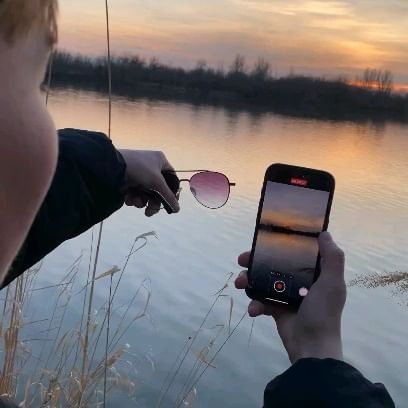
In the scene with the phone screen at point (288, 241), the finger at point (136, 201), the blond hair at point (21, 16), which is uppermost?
the blond hair at point (21, 16)

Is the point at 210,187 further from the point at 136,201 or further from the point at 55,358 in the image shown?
the point at 55,358

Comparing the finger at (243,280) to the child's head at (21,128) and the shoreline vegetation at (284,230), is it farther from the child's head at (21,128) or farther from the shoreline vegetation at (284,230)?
the child's head at (21,128)

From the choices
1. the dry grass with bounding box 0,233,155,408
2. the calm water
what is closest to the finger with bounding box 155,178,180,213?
the dry grass with bounding box 0,233,155,408

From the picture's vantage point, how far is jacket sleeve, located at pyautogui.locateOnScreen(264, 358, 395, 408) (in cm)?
93

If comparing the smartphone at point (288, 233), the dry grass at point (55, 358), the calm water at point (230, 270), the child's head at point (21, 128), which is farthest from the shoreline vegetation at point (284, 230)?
the calm water at point (230, 270)

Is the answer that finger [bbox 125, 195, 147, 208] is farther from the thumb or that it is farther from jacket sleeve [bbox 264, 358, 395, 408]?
jacket sleeve [bbox 264, 358, 395, 408]

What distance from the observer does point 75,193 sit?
1.19 metres

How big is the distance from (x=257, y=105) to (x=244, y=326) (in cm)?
2659

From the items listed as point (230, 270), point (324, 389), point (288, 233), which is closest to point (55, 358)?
point (288, 233)

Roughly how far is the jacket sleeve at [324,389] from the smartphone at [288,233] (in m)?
0.24

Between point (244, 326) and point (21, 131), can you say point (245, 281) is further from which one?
point (244, 326)

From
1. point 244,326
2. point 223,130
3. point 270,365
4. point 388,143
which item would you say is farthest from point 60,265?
point 388,143

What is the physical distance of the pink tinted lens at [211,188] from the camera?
4.57 ft

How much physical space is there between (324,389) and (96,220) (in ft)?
1.67
